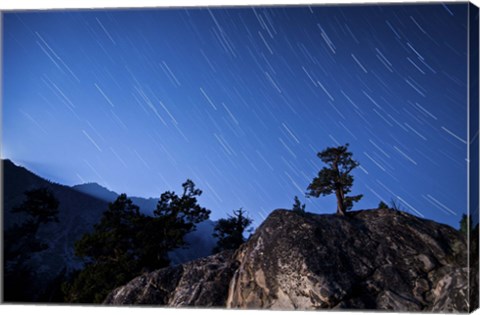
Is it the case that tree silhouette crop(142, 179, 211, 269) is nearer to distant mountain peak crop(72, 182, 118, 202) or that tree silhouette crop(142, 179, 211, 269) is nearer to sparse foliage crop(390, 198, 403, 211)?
distant mountain peak crop(72, 182, 118, 202)

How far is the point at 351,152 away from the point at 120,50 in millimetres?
6621

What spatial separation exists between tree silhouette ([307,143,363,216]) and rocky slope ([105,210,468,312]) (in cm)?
129

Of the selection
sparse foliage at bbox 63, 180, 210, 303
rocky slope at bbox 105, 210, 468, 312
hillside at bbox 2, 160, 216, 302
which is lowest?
rocky slope at bbox 105, 210, 468, 312

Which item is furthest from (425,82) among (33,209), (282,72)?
(33,209)

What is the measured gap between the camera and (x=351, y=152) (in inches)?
558

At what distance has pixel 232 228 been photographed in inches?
720

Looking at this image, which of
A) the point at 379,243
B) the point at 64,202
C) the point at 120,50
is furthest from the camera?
the point at 64,202

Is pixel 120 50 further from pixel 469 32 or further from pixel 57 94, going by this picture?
pixel 469 32

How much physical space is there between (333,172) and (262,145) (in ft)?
11.9

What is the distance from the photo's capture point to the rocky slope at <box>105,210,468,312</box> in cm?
1094

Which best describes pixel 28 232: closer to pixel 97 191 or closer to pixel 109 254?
pixel 97 191

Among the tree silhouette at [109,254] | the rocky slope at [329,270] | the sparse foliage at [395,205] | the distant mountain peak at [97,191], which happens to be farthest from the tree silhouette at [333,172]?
the distant mountain peak at [97,191]

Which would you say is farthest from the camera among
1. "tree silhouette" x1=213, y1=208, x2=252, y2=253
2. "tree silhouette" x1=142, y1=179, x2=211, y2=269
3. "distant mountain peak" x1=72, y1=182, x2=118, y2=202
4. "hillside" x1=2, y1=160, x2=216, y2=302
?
"distant mountain peak" x1=72, y1=182, x2=118, y2=202

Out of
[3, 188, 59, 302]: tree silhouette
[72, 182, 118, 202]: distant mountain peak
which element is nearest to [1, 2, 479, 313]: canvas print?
[72, 182, 118, 202]: distant mountain peak
